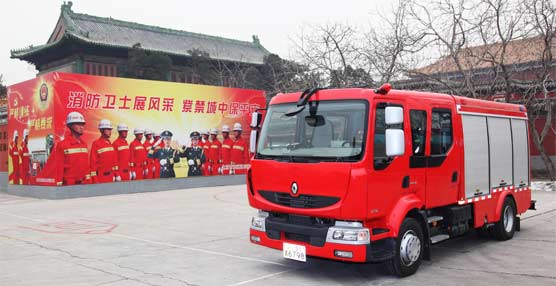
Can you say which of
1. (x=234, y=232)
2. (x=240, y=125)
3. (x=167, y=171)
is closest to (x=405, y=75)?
(x=240, y=125)

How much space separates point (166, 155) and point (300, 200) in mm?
16337

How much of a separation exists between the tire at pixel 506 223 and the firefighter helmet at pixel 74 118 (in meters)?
15.3

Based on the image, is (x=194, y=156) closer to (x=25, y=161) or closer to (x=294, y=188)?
(x=25, y=161)

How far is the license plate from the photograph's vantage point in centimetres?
664

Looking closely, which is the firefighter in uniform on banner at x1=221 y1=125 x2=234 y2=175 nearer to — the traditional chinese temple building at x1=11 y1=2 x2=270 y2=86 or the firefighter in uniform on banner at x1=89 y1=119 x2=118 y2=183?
the firefighter in uniform on banner at x1=89 y1=119 x2=118 y2=183

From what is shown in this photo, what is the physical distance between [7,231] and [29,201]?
790cm

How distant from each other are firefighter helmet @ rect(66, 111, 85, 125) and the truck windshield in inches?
549

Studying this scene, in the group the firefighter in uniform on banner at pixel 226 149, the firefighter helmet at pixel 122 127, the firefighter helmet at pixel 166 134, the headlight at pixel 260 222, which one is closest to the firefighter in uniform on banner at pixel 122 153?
the firefighter helmet at pixel 122 127

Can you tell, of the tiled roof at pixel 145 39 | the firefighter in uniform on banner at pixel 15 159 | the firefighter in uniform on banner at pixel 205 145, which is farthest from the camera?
the tiled roof at pixel 145 39

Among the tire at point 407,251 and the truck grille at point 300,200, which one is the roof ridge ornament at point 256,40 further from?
the tire at point 407,251

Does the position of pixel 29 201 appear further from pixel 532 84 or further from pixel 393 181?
pixel 532 84

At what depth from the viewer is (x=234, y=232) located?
10.9 meters

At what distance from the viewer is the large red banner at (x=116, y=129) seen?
63.2 feet

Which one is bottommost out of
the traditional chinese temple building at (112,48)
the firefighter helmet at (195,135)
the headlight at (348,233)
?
the headlight at (348,233)
